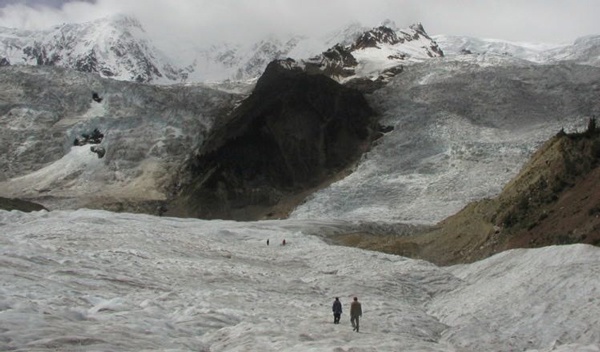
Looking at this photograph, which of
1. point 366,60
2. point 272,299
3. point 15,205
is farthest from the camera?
point 366,60

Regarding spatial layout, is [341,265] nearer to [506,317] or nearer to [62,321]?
[506,317]

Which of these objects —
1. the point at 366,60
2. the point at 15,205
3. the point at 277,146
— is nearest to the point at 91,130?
the point at 277,146

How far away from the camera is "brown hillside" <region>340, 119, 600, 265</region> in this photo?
3459cm

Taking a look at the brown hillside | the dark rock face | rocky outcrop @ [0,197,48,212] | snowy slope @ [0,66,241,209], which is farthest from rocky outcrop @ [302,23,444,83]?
the brown hillside

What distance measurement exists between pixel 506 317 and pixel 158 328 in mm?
12298

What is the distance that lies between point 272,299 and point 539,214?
655 inches

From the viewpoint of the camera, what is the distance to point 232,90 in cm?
17162

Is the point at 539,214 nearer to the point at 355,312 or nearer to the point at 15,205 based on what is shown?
the point at 355,312

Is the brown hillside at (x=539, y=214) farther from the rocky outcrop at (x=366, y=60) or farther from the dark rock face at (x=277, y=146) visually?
the rocky outcrop at (x=366, y=60)

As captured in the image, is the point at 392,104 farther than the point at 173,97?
No

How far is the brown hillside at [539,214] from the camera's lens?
3459cm

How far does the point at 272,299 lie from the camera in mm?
30938

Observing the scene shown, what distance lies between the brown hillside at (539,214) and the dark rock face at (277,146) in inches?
2269

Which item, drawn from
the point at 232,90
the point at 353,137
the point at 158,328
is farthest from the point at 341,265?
the point at 232,90
